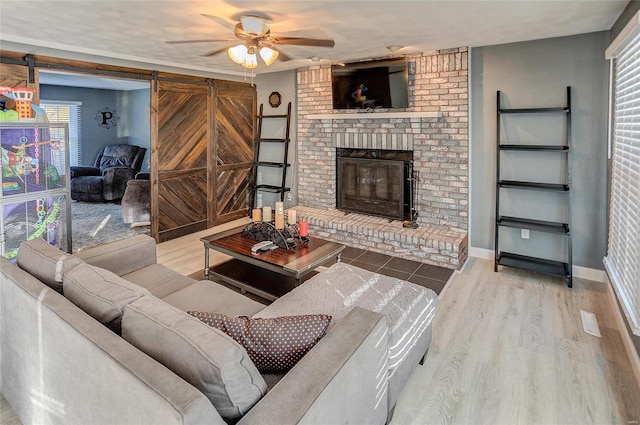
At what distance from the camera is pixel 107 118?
339 inches

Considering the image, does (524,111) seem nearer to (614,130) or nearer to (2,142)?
(614,130)

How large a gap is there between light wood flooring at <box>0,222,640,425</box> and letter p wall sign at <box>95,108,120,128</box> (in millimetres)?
7716

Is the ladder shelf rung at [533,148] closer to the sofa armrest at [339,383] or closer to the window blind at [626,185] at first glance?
the window blind at [626,185]

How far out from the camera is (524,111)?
3922 mm

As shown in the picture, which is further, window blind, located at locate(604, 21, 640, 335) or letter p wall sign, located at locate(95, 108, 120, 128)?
letter p wall sign, located at locate(95, 108, 120, 128)

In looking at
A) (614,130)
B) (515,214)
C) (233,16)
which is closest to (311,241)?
(233,16)

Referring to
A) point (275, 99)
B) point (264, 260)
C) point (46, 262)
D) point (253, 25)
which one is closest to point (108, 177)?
point (275, 99)

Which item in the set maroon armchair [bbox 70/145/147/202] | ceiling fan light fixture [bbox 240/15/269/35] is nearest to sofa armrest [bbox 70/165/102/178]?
maroon armchair [bbox 70/145/147/202]

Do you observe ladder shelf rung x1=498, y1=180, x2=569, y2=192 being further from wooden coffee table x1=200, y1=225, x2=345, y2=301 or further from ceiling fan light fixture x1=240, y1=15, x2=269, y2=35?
ceiling fan light fixture x1=240, y1=15, x2=269, y2=35

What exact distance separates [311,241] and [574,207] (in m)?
2.63

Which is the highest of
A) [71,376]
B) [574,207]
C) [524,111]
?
[524,111]

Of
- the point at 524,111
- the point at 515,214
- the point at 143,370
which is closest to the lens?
the point at 143,370

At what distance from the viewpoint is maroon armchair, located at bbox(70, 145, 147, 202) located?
7.25 metres

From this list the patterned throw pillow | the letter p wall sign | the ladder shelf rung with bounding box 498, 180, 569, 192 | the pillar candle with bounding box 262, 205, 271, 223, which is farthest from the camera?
the letter p wall sign
